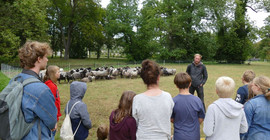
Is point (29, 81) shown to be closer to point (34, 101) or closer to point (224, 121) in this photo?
point (34, 101)

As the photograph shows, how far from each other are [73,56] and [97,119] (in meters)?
50.4

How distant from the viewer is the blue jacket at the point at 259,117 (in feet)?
8.34

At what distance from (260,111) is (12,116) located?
2.97 metres

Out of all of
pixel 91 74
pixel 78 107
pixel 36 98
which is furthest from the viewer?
pixel 91 74

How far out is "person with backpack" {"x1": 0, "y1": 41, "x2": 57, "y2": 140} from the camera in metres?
1.92

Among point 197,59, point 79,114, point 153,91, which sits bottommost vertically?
point 79,114

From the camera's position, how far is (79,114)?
3270 millimetres

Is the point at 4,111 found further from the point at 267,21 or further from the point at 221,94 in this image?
the point at 267,21

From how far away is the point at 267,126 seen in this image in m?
2.59

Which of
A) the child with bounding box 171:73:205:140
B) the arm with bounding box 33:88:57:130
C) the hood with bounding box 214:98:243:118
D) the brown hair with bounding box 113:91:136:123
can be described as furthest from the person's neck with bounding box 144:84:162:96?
the arm with bounding box 33:88:57:130

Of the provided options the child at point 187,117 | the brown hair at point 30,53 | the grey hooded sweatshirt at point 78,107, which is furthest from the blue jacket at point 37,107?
the child at point 187,117

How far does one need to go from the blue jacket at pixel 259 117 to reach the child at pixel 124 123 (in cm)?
160

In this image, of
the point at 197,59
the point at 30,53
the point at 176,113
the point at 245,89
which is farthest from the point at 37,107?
the point at 197,59

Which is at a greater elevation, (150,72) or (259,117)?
(150,72)
